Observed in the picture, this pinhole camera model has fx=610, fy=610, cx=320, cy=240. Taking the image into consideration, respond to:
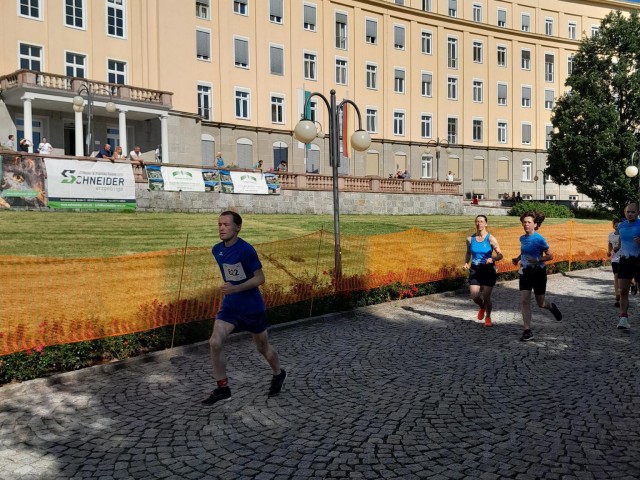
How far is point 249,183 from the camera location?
30.5 metres

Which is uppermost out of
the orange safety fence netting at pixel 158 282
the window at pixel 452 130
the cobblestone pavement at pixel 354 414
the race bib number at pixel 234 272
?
the window at pixel 452 130

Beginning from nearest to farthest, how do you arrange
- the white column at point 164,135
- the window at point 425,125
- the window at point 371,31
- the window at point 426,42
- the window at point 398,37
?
1. the white column at point 164,135
2. the window at point 371,31
3. the window at point 398,37
4. the window at point 426,42
5. the window at point 425,125

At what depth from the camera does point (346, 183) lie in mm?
35562

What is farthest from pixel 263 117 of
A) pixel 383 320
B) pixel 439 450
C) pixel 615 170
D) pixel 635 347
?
pixel 439 450

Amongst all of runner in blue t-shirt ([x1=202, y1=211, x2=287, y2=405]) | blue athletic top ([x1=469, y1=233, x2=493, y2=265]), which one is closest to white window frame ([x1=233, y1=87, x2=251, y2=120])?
A: blue athletic top ([x1=469, y1=233, x2=493, y2=265])

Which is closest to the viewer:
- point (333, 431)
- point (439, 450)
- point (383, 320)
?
point (439, 450)

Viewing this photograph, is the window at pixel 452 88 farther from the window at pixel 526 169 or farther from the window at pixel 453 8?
the window at pixel 526 169

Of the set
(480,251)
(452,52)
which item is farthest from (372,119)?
(480,251)

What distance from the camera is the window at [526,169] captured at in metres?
59.7

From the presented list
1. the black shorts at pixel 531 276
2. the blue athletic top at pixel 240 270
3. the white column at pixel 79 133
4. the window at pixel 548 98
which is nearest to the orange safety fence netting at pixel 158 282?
the blue athletic top at pixel 240 270

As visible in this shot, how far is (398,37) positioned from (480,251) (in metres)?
47.1

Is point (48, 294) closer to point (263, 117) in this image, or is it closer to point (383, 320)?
point (383, 320)

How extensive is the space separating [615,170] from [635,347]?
117 ft

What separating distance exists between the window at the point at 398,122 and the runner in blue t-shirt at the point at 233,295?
48.8 meters
